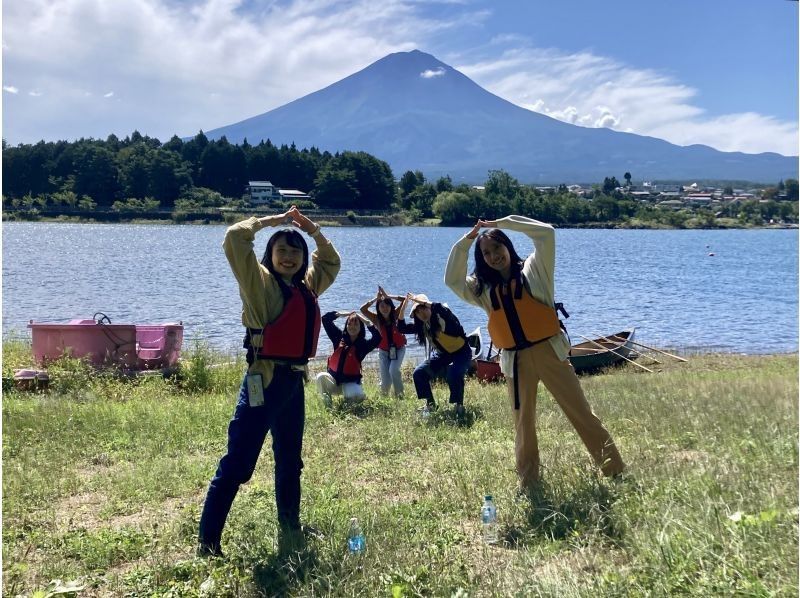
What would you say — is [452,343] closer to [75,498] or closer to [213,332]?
[75,498]

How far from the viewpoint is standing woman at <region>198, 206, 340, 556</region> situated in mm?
4160

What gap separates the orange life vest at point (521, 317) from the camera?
198 inches

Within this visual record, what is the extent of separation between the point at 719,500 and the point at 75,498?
15.6 feet

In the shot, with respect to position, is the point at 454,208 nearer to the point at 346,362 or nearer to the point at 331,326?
the point at 331,326

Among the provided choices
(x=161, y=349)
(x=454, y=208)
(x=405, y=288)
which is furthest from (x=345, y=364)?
(x=454, y=208)

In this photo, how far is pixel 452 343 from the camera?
9352 millimetres

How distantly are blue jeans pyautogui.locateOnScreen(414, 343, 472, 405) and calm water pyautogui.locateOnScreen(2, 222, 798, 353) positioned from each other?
879 cm

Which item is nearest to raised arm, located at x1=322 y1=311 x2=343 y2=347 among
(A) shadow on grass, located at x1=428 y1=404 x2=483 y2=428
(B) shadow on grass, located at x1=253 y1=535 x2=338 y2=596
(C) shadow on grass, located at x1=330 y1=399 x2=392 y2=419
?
(C) shadow on grass, located at x1=330 y1=399 x2=392 y2=419

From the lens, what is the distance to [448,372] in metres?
9.00

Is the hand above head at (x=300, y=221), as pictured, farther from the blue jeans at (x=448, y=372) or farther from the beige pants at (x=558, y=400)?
the blue jeans at (x=448, y=372)

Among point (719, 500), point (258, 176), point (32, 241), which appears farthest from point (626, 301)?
point (258, 176)

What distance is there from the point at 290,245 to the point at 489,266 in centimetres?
156

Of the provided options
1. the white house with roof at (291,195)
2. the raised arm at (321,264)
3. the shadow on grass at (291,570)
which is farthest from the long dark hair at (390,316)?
the white house with roof at (291,195)

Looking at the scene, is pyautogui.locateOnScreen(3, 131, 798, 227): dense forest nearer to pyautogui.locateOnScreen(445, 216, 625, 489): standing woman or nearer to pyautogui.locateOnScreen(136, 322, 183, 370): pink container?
pyautogui.locateOnScreen(136, 322, 183, 370): pink container
